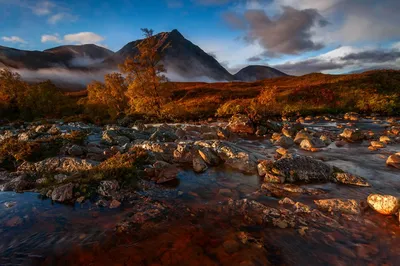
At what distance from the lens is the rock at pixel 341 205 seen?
7043mm

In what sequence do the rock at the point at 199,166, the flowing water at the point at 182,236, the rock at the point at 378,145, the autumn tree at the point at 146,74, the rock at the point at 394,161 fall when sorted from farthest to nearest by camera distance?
1. the autumn tree at the point at 146,74
2. the rock at the point at 378,145
3. the rock at the point at 394,161
4. the rock at the point at 199,166
5. the flowing water at the point at 182,236

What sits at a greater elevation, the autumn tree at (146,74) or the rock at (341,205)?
the autumn tree at (146,74)

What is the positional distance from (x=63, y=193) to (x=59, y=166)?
10.1 feet

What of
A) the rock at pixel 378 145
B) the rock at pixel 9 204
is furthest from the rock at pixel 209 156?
the rock at pixel 378 145

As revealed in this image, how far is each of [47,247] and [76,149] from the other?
25.8 feet

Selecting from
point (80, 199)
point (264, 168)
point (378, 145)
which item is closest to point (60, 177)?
point (80, 199)

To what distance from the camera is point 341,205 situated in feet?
23.7

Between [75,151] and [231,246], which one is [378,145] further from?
[75,151]

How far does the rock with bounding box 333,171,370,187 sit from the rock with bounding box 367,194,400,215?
6.88 feet

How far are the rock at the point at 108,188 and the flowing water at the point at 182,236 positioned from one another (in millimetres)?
695

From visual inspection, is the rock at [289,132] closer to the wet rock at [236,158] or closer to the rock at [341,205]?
the wet rock at [236,158]

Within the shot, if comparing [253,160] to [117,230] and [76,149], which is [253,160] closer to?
[117,230]

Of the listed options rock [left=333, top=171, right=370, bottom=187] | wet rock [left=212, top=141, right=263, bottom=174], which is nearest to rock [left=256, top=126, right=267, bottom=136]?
wet rock [left=212, top=141, right=263, bottom=174]

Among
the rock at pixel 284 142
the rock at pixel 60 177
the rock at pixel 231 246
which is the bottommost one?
the rock at pixel 284 142
